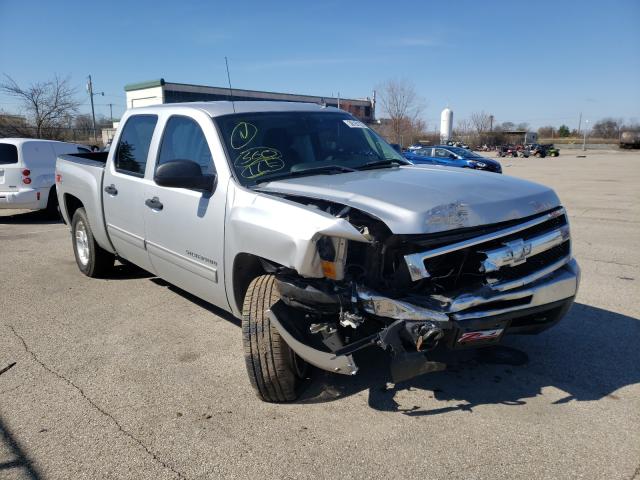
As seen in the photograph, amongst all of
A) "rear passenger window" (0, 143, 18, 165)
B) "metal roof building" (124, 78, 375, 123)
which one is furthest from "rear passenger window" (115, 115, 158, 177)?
"metal roof building" (124, 78, 375, 123)

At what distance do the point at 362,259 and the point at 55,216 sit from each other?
34.5ft

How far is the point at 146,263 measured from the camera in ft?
15.6

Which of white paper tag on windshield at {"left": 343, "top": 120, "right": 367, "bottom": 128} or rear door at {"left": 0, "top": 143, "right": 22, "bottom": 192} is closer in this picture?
white paper tag on windshield at {"left": 343, "top": 120, "right": 367, "bottom": 128}

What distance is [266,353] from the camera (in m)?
3.14

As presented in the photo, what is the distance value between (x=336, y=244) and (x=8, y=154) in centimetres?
1051

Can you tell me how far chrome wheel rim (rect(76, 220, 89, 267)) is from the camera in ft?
20.1

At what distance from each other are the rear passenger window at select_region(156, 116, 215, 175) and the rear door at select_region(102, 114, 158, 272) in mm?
309

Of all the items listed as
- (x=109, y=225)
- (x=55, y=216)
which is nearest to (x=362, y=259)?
(x=109, y=225)

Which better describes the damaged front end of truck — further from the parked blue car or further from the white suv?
the parked blue car

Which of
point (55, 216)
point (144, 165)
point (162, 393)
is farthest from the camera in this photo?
point (55, 216)

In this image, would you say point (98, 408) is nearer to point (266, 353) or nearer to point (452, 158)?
point (266, 353)

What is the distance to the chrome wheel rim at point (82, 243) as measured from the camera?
6.12 m

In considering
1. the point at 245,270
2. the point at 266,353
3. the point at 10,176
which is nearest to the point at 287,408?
the point at 266,353

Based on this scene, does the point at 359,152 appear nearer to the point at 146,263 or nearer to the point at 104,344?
the point at 146,263
